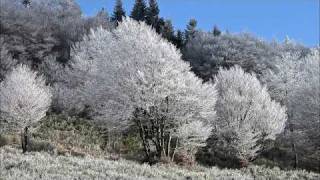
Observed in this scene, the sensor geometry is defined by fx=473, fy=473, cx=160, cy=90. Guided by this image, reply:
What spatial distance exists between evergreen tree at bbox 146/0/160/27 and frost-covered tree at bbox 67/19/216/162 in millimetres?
41666

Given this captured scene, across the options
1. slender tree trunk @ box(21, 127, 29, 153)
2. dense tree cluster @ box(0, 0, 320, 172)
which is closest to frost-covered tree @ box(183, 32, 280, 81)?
dense tree cluster @ box(0, 0, 320, 172)

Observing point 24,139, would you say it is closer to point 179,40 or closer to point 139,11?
point 179,40

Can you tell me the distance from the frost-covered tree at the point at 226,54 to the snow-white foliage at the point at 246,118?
715 inches

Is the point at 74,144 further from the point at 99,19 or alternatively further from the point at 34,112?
the point at 99,19

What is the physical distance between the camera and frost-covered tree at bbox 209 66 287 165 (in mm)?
36719

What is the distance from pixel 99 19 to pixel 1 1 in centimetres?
1404

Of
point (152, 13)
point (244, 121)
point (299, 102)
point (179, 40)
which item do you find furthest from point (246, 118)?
point (152, 13)

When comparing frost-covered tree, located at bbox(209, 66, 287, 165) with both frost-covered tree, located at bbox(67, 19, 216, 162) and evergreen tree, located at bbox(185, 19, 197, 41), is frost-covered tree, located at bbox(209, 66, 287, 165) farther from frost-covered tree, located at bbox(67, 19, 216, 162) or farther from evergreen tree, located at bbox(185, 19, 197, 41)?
evergreen tree, located at bbox(185, 19, 197, 41)

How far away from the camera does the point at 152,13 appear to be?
74.8 meters

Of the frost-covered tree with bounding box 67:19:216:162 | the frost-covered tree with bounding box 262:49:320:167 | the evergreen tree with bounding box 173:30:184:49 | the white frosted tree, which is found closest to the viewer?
the frost-covered tree with bounding box 67:19:216:162

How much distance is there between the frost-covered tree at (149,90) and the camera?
29.1 metres

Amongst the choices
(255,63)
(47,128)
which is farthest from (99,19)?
(47,128)

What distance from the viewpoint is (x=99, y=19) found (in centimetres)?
7006

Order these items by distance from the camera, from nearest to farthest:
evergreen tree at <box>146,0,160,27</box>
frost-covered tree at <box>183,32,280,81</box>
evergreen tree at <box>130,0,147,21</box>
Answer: frost-covered tree at <box>183,32,280,81</box> → evergreen tree at <box>146,0,160,27</box> → evergreen tree at <box>130,0,147,21</box>
